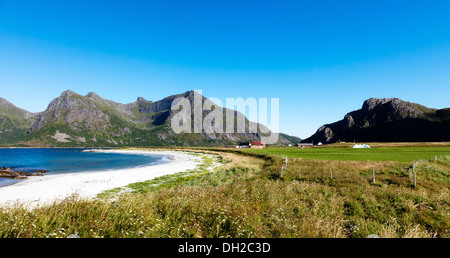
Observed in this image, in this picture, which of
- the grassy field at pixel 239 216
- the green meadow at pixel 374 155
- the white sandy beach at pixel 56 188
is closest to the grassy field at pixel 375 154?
the green meadow at pixel 374 155

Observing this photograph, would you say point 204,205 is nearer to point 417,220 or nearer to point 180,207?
point 180,207

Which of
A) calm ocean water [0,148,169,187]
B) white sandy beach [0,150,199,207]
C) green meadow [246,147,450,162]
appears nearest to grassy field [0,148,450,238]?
white sandy beach [0,150,199,207]

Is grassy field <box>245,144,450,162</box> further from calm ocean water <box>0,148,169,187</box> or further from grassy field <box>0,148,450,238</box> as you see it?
calm ocean water <box>0,148,169,187</box>

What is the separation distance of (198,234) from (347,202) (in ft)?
48.8

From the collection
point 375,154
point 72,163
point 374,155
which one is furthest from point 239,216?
point 72,163

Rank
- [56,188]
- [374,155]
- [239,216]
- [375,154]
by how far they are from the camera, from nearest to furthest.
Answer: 1. [239,216]
2. [56,188]
3. [374,155]
4. [375,154]

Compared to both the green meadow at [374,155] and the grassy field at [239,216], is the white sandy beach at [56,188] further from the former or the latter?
the green meadow at [374,155]

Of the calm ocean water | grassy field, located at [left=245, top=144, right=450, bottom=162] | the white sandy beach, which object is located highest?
grassy field, located at [left=245, top=144, right=450, bottom=162]

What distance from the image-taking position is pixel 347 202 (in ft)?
57.1

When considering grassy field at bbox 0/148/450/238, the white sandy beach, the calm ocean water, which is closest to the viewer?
grassy field at bbox 0/148/450/238

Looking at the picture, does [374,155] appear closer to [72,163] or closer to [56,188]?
[56,188]

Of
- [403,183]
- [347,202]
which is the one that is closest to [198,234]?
[347,202]
